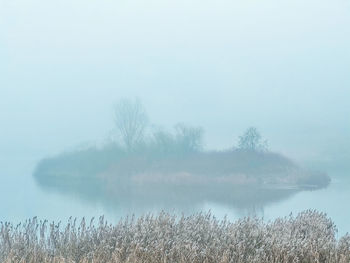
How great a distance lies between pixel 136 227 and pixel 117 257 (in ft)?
3.72

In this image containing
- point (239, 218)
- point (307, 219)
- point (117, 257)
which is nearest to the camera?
point (117, 257)

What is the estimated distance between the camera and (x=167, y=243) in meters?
5.71

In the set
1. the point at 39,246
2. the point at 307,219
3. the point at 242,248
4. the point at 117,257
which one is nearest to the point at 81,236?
the point at 39,246

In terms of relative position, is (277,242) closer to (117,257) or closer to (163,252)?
(163,252)

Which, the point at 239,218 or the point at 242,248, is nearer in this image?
the point at 242,248

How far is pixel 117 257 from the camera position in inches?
211

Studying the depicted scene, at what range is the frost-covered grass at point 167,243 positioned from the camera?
18.0 feet

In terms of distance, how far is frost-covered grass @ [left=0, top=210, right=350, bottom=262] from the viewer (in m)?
5.48

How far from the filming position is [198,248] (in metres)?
5.61

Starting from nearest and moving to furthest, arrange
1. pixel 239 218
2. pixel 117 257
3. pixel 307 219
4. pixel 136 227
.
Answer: pixel 117 257
pixel 136 227
pixel 239 218
pixel 307 219

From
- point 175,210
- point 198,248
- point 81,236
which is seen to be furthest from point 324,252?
point 81,236

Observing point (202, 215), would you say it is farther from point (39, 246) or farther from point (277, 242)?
point (39, 246)

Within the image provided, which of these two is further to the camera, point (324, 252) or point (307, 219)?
point (307, 219)

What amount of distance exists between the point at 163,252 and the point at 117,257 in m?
0.46
